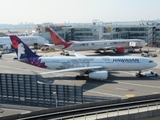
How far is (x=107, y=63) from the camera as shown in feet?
170

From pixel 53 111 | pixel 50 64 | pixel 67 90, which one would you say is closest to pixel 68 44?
pixel 50 64

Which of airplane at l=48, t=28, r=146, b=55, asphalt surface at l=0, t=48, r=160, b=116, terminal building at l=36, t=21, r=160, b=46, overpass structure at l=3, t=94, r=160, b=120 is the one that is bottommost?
asphalt surface at l=0, t=48, r=160, b=116

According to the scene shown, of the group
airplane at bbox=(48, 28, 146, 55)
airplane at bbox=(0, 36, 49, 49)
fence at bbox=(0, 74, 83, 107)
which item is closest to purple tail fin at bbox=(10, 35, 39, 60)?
fence at bbox=(0, 74, 83, 107)

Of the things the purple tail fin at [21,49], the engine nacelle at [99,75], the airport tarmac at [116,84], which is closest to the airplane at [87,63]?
the purple tail fin at [21,49]

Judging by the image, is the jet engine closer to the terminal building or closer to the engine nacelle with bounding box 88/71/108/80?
the terminal building

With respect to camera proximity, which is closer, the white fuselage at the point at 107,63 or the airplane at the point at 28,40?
the white fuselage at the point at 107,63

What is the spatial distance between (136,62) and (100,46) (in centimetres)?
3640

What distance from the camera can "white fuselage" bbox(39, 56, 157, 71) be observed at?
169 feet

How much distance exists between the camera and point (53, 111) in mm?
25406

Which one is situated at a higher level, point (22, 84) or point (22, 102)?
point (22, 84)

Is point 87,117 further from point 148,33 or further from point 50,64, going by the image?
point 148,33

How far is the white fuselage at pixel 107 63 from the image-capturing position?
5150cm

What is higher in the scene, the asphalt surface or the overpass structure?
the overpass structure

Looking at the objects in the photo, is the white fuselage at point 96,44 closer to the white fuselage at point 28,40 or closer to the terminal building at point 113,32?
the terminal building at point 113,32
